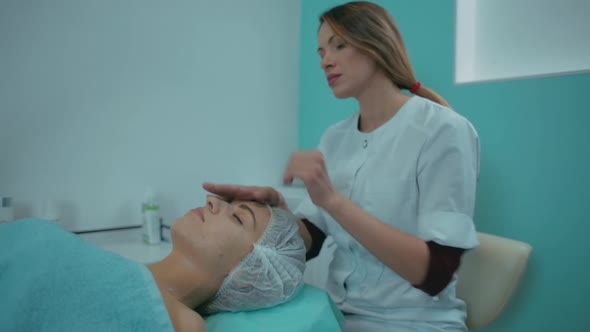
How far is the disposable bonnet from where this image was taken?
0.70 meters

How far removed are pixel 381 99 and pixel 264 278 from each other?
0.52 metres

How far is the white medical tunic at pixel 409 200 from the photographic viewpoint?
0.70m

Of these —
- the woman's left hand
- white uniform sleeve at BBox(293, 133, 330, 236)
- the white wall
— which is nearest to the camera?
the woman's left hand

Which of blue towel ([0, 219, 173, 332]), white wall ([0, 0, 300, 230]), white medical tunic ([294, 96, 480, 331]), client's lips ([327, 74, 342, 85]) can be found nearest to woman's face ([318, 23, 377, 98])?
client's lips ([327, 74, 342, 85])

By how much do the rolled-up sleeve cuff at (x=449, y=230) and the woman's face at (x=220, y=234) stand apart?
340 millimetres

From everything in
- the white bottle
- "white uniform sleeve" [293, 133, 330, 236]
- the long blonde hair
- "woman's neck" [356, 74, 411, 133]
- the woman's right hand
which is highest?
the long blonde hair

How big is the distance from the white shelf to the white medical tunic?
1.53 ft

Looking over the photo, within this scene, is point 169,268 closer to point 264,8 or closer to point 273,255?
point 273,255

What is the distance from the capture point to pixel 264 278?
0.70 meters

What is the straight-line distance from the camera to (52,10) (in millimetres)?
1071

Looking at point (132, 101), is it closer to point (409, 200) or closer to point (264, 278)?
point (264, 278)

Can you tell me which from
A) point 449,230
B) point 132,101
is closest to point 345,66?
point 449,230

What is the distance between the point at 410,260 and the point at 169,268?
1.58 feet

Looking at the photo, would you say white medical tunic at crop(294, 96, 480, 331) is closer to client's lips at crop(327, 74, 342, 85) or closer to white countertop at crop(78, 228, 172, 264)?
client's lips at crop(327, 74, 342, 85)
